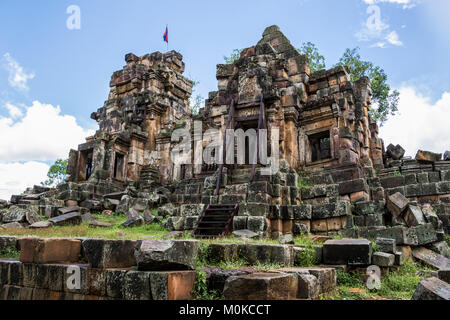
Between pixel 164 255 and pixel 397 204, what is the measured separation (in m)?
6.58

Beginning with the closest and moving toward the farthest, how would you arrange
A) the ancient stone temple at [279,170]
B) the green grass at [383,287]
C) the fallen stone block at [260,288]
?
the fallen stone block at [260,288], the green grass at [383,287], the ancient stone temple at [279,170]

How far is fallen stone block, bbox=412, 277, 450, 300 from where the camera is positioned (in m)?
3.42

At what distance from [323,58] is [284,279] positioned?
78.3 feet

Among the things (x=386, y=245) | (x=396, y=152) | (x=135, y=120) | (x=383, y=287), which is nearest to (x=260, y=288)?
(x=383, y=287)

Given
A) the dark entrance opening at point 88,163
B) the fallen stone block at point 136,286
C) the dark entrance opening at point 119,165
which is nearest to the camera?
the fallen stone block at point 136,286

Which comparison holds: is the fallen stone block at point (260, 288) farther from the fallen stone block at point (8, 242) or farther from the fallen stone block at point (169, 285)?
the fallen stone block at point (8, 242)

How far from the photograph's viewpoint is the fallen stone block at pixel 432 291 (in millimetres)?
3420

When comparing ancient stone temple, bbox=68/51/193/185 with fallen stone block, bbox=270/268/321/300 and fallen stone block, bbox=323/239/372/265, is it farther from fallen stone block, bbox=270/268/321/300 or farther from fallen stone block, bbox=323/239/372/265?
fallen stone block, bbox=270/268/321/300

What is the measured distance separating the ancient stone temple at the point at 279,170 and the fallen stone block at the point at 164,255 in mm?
4152

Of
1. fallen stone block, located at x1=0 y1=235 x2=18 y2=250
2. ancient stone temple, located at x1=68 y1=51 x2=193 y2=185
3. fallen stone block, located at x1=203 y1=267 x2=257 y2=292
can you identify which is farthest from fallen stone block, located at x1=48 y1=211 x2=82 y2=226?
fallen stone block, located at x1=203 y1=267 x2=257 y2=292

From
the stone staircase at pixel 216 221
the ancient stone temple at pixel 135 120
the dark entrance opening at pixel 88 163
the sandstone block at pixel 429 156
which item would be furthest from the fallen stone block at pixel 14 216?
the sandstone block at pixel 429 156

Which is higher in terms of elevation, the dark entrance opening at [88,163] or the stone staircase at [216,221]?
the dark entrance opening at [88,163]

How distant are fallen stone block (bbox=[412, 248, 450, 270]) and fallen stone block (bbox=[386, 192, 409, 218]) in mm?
1211
